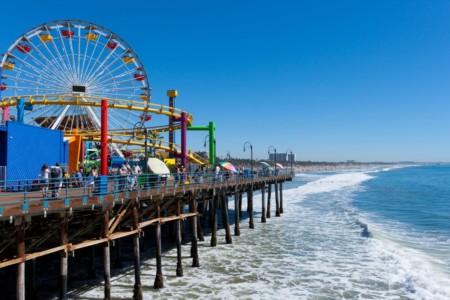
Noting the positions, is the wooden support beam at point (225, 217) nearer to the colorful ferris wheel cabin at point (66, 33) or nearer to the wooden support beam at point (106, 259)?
the wooden support beam at point (106, 259)

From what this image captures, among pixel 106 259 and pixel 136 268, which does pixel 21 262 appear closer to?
pixel 106 259

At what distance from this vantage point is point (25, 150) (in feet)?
62.3

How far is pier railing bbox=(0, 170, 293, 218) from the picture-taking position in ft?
37.6

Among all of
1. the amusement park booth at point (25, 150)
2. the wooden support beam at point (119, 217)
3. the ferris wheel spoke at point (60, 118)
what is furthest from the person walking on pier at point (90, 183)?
the ferris wheel spoke at point (60, 118)

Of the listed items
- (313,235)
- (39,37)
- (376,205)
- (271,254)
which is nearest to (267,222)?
(313,235)

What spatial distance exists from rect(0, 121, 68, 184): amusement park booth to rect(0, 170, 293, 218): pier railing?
705 mm

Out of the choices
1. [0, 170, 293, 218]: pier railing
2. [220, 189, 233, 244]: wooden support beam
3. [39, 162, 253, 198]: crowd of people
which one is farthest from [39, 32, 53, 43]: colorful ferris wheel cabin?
[220, 189, 233, 244]: wooden support beam

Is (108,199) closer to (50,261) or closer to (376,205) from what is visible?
(50,261)

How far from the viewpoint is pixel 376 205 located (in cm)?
4778

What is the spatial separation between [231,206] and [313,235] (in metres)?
17.6

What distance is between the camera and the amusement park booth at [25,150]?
17859 mm

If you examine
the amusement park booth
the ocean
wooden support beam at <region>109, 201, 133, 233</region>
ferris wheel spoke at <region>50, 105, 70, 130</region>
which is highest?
ferris wheel spoke at <region>50, 105, 70, 130</region>

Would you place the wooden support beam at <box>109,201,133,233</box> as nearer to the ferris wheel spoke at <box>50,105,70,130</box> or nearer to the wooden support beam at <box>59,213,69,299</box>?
the wooden support beam at <box>59,213,69,299</box>

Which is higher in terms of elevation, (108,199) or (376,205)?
(108,199)
